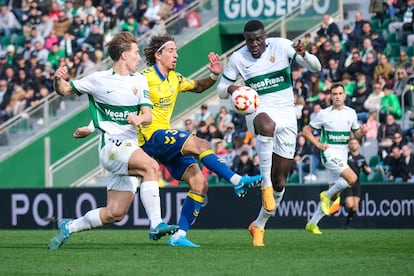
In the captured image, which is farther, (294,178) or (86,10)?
(86,10)

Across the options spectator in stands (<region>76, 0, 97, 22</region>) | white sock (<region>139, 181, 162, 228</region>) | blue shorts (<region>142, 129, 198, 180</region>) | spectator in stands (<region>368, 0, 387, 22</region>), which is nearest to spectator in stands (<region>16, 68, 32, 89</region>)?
spectator in stands (<region>76, 0, 97, 22</region>)

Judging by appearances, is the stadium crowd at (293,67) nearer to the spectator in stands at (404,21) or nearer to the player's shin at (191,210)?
the spectator in stands at (404,21)

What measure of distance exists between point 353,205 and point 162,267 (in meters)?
9.35

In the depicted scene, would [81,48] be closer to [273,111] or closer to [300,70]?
[300,70]

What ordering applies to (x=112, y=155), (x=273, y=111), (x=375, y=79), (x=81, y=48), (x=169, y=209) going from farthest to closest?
(x=81, y=48) → (x=375, y=79) → (x=169, y=209) → (x=273, y=111) → (x=112, y=155)

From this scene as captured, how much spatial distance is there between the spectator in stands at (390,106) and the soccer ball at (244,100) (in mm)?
9159

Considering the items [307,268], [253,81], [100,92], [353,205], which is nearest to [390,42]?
[353,205]

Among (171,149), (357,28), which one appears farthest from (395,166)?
(171,149)

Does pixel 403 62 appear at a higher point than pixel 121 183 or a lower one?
higher

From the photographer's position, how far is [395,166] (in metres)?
21.4

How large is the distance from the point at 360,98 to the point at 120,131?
11328mm

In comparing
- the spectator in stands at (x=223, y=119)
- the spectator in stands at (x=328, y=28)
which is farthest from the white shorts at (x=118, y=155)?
the spectator in stands at (x=328, y=28)

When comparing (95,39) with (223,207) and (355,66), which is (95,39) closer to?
Answer: (355,66)

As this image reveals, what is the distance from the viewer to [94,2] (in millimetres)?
31578
